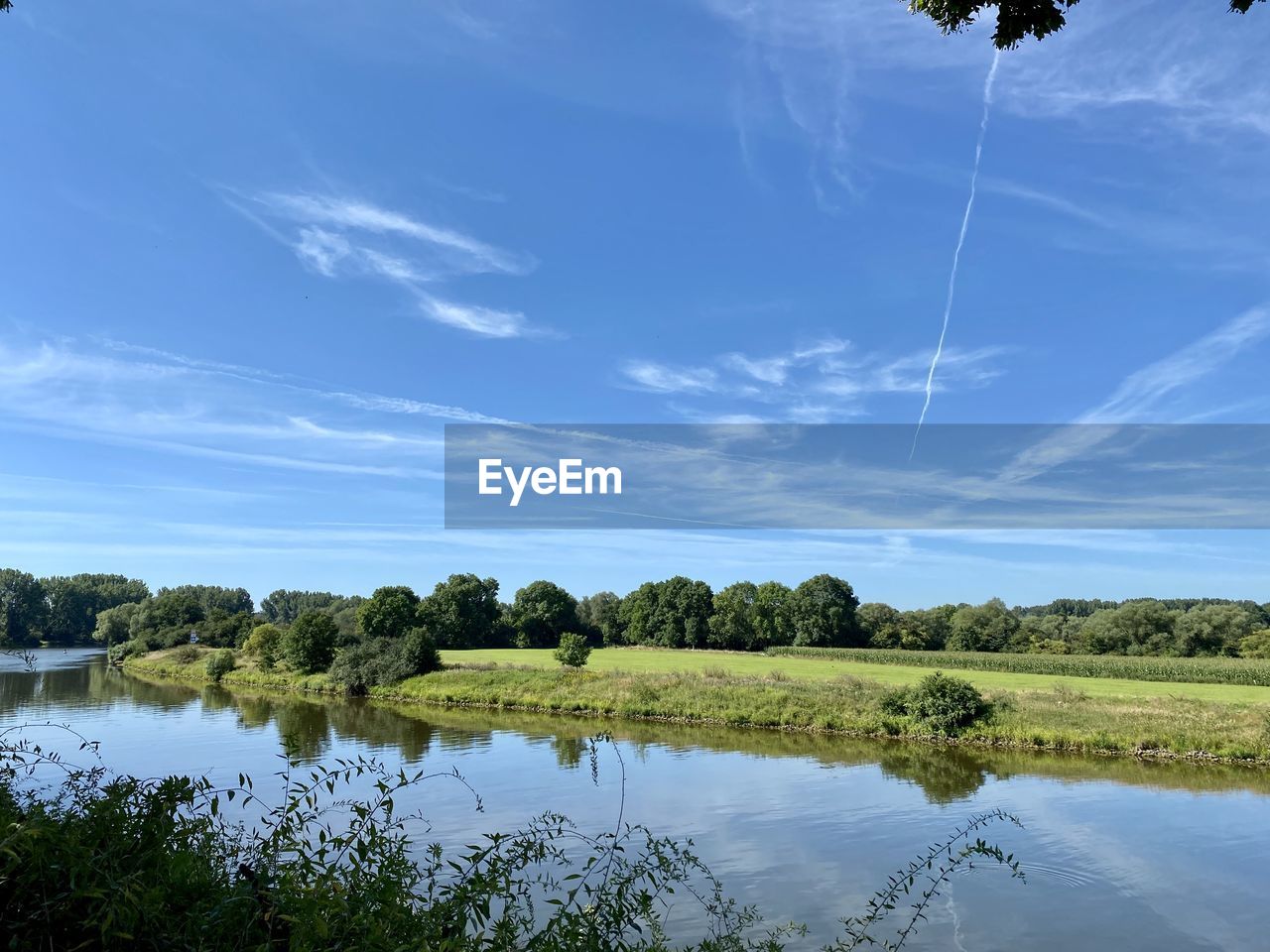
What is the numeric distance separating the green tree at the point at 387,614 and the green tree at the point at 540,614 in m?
24.7

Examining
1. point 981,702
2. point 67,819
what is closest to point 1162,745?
point 981,702

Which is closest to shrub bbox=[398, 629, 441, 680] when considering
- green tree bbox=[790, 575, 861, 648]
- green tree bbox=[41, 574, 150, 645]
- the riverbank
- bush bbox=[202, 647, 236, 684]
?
the riverbank

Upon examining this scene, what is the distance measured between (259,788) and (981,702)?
28865 mm

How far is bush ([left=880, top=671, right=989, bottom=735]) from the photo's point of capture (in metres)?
32.8

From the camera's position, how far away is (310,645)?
59094mm

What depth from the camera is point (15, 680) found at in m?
59.0

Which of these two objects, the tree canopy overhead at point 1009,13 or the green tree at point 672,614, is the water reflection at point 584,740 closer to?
the tree canopy overhead at point 1009,13

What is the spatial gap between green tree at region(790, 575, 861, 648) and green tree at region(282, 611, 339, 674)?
53474 mm

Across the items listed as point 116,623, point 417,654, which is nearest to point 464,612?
point 417,654

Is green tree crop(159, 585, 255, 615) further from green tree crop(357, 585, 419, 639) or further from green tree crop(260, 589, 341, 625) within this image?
green tree crop(357, 585, 419, 639)

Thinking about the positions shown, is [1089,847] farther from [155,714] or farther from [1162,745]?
[155,714]

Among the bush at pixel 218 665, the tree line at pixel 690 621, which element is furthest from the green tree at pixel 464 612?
the bush at pixel 218 665

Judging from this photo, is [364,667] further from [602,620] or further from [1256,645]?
[1256,645]

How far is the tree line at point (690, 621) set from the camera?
2906 inches
